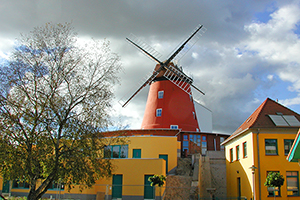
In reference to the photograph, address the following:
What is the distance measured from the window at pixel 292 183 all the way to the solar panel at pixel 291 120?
3039 millimetres

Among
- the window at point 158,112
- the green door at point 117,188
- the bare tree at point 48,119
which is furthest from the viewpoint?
the window at point 158,112

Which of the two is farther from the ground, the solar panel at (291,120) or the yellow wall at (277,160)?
the solar panel at (291,120)

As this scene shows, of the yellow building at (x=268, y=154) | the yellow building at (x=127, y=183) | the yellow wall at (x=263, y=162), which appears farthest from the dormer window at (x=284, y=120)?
the yellow building at (x=127, y=183)

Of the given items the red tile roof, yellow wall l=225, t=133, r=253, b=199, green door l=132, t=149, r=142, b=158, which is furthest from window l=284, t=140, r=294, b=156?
green door l=132, t=149, r=142, b=158

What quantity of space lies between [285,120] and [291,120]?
44cm

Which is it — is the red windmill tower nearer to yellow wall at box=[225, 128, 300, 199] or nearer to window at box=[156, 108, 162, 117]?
window at box=[156, 108, 162, 117]

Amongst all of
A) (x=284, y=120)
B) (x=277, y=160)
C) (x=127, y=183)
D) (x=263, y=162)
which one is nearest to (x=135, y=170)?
(x=127, y=183)

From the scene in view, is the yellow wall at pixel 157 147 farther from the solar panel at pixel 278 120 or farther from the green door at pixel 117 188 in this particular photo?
the solar panel at pixel 278 120

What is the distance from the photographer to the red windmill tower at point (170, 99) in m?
30.8

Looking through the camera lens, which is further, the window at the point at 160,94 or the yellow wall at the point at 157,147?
the window at the point at 160,94

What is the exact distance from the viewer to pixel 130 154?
24422mm

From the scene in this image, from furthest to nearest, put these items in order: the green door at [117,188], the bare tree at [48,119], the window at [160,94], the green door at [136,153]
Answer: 1. the window at [160,94]
2. the green door at [136,153]
3. the green door at [117,188]
4. the bare tree at [48,119]

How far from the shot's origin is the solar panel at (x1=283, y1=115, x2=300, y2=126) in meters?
18.9

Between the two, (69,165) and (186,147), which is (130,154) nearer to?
(186,147)
